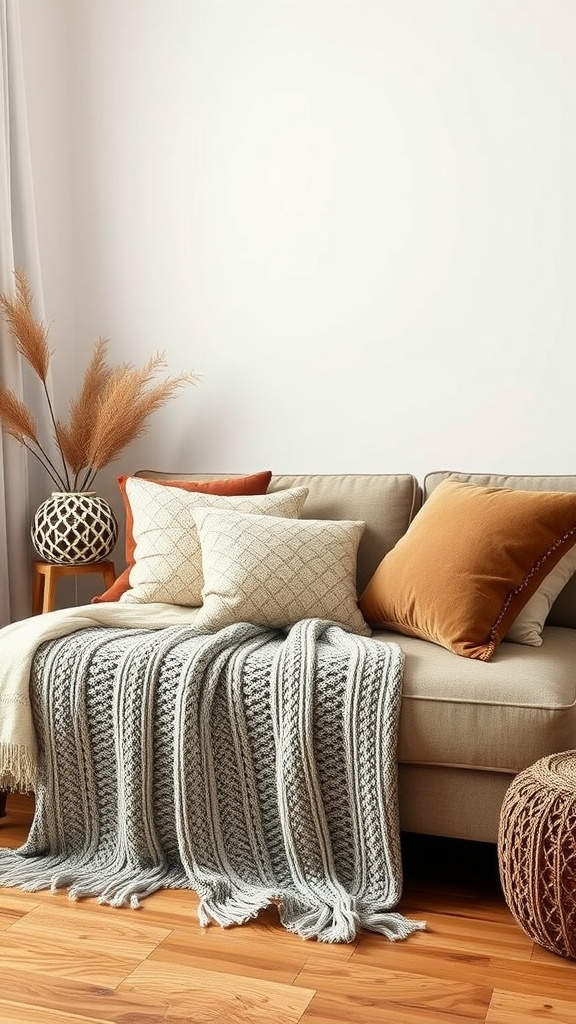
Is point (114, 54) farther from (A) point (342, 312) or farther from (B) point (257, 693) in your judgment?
(B) point (257, 693)

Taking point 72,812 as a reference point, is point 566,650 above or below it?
above

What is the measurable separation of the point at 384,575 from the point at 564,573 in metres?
0.46

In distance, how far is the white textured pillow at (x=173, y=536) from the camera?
275 centimetres

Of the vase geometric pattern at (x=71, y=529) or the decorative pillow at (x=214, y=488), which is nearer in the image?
the decorative pillow at (x=214, y=488)

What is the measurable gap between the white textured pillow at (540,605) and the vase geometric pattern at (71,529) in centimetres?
140

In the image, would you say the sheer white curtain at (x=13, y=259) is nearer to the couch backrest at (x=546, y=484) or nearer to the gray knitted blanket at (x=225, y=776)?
the gray knitted blanket at (x=225, y=776)

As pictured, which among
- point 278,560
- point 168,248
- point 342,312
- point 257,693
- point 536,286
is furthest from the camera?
point 168,248

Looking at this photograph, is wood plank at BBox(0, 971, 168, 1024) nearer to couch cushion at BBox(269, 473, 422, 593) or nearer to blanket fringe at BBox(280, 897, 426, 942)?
blanket fringe at BBox(280, 897, 426, 942)

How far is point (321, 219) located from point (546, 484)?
1.20m

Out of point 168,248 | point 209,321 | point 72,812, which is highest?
point 168,248

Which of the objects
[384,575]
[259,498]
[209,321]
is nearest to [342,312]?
[209,321]

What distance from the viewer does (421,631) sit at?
2.40 meters

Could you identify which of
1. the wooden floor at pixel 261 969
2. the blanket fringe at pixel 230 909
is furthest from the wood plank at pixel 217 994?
the blanket fringe at pixel 230 909

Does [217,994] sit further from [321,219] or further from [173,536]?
[321,219]
